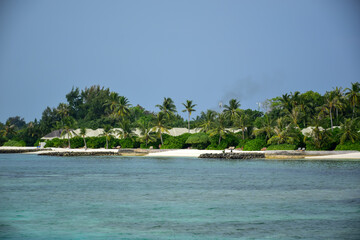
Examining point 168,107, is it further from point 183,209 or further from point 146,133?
point 183,209

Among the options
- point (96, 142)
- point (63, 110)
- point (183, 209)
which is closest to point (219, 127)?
point (96, 142)

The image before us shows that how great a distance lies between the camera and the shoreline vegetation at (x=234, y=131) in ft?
257

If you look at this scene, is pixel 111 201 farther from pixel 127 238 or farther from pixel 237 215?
pixel 127 238

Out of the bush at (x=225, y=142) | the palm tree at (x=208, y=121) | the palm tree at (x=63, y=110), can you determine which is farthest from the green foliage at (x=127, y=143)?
the palm tree at (x=63, y=110)

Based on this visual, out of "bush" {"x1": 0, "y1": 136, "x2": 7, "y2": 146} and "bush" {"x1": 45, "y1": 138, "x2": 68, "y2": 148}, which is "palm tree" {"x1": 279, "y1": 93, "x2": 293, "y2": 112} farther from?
"bush" {"x1": 0, "y1": 136, "x2": 7, "y2": 146}

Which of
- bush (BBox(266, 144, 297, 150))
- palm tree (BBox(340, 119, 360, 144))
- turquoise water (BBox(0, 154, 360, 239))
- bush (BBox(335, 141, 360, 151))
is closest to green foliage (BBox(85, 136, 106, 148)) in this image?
bush (BBox(266, 144, 297, 150))

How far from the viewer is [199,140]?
94000mm

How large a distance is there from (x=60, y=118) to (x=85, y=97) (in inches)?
690

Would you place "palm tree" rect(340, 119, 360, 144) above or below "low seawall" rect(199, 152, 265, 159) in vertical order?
above

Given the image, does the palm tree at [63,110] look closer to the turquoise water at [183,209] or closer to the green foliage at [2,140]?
the green foliage at [2,140]

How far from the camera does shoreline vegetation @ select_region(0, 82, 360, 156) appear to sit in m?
78.2

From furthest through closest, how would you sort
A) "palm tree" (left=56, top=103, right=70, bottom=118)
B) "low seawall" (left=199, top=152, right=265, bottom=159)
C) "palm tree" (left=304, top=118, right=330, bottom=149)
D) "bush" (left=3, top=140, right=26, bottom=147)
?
"palm tree" (left=56, top=103, right=70, bottom=118)
"bush" (left=3, top=140, right=26, bottom=147)
"low seawall" (left=199, top=152, right=265, bottom=159)
"palm tree" (left=304, top=118, right=330, bottom=149)

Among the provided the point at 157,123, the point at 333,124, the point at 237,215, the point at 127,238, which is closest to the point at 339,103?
the point at 333,124

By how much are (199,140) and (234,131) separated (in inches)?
380
